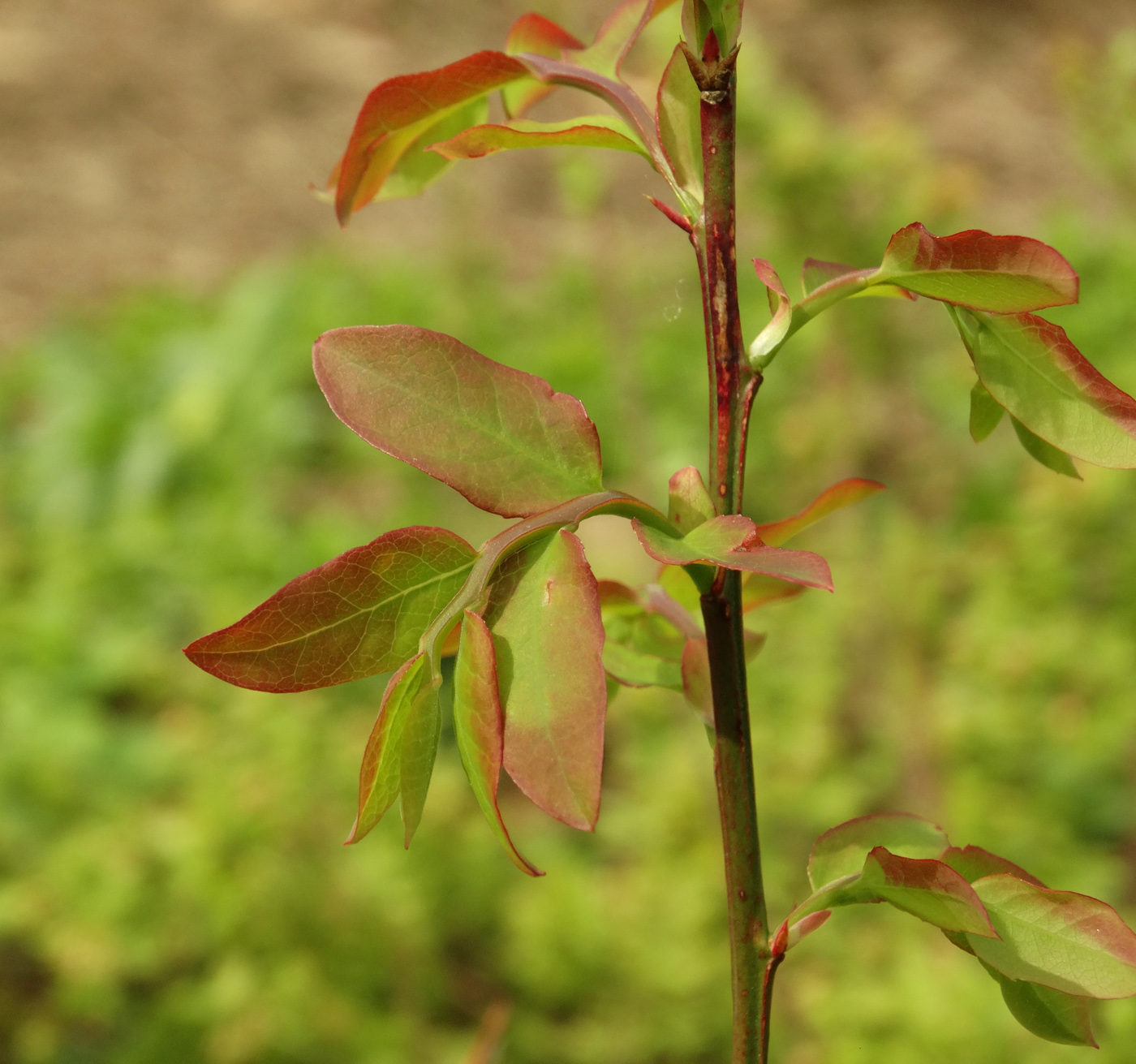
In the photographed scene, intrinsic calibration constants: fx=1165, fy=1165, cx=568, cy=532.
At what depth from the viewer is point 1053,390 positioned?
42 centimetres

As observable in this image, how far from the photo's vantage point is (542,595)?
35 cm

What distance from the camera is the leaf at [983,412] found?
464 mm

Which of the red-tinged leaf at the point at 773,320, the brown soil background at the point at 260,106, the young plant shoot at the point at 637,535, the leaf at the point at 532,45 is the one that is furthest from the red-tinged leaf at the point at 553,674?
the brown soil background at the point at 260,106

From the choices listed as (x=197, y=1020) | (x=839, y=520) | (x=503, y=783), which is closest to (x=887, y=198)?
(x=839, y=520)

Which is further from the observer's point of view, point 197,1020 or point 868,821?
point 197,1020

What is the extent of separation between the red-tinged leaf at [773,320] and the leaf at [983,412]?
86 millimetres

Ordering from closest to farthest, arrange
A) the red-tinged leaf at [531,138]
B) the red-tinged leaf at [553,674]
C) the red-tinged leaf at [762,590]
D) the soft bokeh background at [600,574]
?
the red-tinged leaf at [553,674]
the red-tinged leaf at [531,138]
the red-tinged leaf at [762,590]
the soft bokeh background at [600,574]

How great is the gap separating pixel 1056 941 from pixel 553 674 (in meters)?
0.22

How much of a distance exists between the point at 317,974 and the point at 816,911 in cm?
155

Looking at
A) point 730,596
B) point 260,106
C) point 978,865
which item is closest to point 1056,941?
point 978,865

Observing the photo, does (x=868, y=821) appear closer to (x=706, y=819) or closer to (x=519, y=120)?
(x=519, y=120)

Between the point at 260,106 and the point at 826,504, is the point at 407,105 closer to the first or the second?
the point at 826,504

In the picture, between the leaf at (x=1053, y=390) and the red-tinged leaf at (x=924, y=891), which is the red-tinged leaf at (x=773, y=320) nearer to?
the leaf at (x=1053, y=390)

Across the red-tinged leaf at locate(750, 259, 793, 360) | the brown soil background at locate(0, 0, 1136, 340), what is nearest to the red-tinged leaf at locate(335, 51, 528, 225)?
the red-tinged leaf at locate(750, 259, 793, 360)
